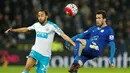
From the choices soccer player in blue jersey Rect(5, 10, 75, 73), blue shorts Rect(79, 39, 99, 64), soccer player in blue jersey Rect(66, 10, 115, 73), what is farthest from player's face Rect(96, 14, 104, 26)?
soccer player in blue jersey Rect(5, 10, 75, 73)

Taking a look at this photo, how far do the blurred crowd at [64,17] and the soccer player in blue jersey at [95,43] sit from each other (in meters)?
10.9

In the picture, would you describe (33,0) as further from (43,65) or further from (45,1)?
(43,65)

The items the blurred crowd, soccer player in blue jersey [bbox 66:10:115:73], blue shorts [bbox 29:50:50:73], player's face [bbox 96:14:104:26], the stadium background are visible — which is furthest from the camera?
the blurred crowd

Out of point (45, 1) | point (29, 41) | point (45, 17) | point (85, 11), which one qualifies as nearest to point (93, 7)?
point (85, 11)

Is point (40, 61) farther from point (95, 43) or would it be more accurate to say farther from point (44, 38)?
point (95, 43)

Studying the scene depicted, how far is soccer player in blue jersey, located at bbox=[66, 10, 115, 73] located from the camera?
37.0 ft

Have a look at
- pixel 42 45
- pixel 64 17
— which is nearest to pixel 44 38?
pixel 42 45

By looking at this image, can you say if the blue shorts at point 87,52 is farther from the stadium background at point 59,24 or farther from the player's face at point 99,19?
the stadium background at point 59,24

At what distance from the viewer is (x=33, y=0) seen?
83.4 ft

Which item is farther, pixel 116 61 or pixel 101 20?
pixel 116 61

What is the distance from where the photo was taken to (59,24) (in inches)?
946

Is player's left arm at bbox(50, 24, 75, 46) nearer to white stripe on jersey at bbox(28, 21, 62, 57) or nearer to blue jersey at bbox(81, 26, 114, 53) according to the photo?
white stripe on jersey at bbox(28, 21, 62, 57)

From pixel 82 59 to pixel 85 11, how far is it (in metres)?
13.1

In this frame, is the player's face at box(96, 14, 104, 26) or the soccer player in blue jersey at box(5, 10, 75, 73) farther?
the soccer player in blue jersey at box(5, 10, 75, 73)
